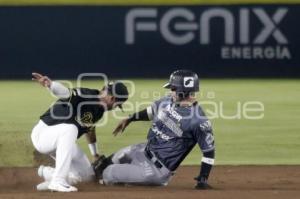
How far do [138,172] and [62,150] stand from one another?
2.89 feet

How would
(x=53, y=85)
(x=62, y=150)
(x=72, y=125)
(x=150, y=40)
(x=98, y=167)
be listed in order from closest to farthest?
(x=53, y=85) < (x=62, y=150) < (x=72, y=125) < (x=98, y=167) < (x=150, y=40)

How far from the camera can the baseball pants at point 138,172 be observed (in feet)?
30.9

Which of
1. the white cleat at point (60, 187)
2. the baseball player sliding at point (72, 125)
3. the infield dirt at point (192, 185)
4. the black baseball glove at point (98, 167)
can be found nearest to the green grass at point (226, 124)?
the infield dirt at point (192, 185)

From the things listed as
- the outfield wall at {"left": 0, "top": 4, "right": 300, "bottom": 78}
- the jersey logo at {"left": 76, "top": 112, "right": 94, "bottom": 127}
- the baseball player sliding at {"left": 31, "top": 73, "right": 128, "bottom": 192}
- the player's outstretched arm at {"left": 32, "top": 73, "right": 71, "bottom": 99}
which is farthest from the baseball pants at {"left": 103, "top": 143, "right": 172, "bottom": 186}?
the outfield wall at {"left": 0, "top": 4, "right": 300, "bottom": 78}

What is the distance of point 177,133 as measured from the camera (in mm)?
9297

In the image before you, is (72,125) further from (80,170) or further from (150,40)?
(150,40)

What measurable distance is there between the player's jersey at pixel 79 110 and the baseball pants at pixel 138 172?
528mm

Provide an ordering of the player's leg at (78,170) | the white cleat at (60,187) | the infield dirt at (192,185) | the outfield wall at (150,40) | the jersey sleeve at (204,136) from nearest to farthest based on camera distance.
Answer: the infield dirt at (192,185) → the white cleat at (60,187) → the jersey sleeve at (204,136) → the player's leg at (78,170) → the outfield wall at (150,40)

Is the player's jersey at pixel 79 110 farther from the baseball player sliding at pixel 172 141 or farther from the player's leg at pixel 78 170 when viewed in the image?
the baseball player sliding at pixel 172 141

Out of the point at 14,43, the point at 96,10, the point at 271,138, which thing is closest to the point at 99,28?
the point at 96,10

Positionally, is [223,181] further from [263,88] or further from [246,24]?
[246,24]

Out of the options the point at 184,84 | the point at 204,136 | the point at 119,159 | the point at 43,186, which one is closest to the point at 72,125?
the point at 43,186

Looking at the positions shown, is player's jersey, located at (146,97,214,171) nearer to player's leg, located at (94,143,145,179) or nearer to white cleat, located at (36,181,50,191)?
player's leg, located at (94,143,145,179)

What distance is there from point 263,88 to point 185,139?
41.9ft
